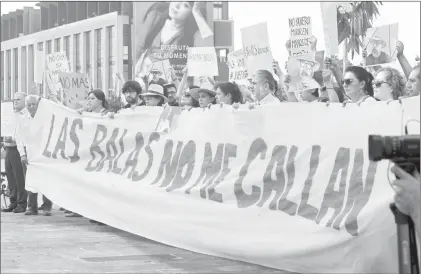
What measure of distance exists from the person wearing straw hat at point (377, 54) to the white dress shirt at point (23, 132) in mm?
4598

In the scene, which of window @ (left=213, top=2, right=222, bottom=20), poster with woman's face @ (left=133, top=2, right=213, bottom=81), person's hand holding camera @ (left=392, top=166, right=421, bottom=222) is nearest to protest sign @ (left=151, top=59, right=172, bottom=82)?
person's hand holding camera @ (left=392, top=166, right=421, bottom=222)

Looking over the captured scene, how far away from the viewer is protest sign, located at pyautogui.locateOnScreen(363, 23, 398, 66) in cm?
949

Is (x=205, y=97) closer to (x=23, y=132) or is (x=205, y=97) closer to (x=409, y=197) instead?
(x=23, y=132)

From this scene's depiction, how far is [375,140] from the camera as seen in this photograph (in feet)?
10.7

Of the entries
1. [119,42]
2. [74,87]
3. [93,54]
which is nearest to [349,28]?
[74,87]

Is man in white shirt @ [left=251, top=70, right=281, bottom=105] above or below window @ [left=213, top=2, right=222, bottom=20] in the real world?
below

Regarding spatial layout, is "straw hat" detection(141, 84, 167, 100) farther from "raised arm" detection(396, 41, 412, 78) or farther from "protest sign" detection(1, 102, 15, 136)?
"raised arm" detection(396, 41, 412, 78)

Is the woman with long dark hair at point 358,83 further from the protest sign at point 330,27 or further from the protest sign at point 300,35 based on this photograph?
the protest sign at point 300,35

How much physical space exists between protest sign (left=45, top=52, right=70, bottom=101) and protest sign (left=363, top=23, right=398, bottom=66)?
706cm

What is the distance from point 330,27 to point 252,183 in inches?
110

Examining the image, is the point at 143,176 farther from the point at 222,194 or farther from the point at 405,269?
the point at 405,269

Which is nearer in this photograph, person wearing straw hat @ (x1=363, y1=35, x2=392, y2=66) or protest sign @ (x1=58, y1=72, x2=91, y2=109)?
person wearing straw hat @ (x1=363, y1=35, x2=392, y2=66)

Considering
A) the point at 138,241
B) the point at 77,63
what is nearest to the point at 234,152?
the point at 138,241

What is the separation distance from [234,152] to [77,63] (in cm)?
9133
